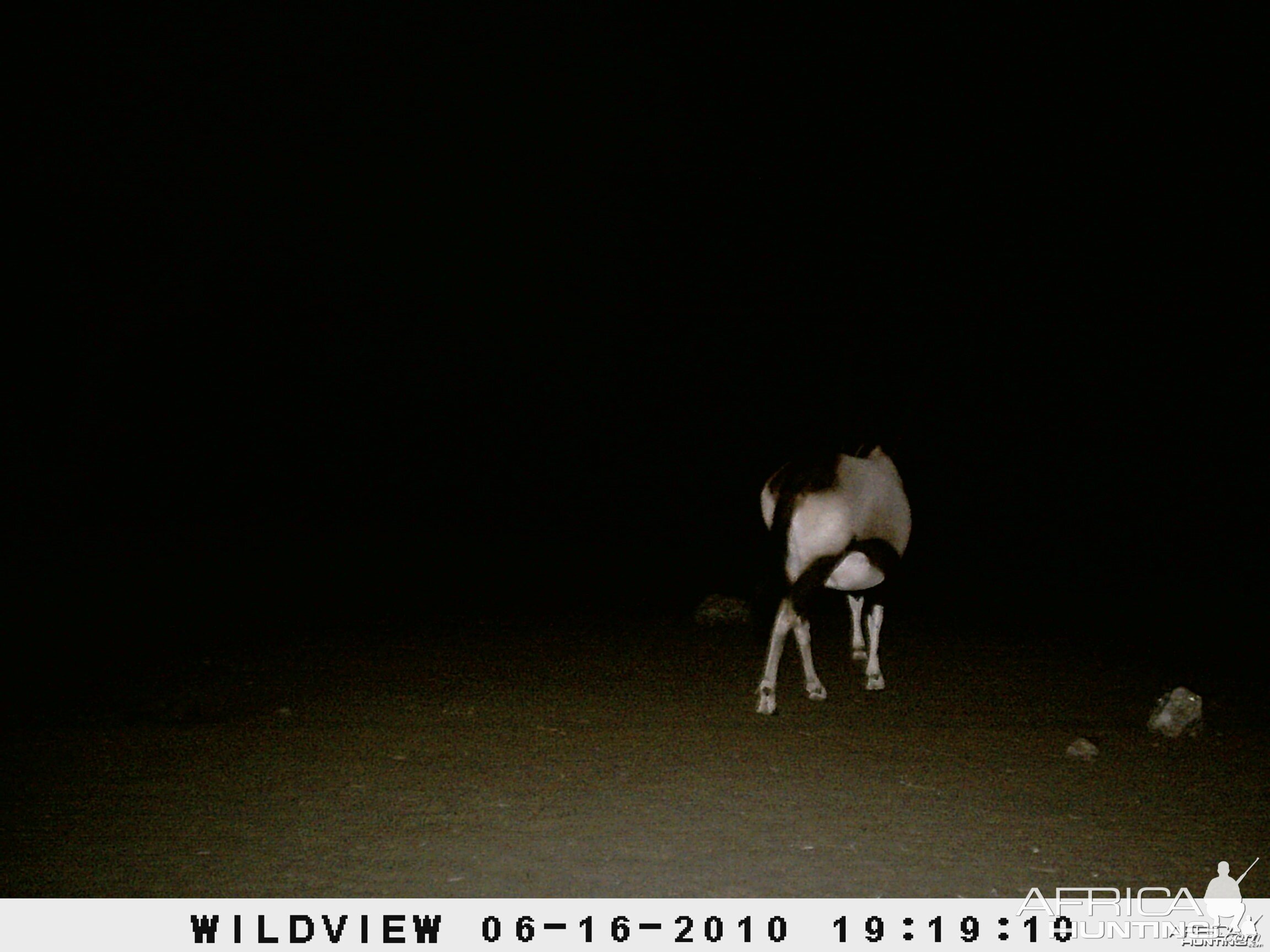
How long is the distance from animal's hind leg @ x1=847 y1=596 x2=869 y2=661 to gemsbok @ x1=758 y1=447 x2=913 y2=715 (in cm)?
80

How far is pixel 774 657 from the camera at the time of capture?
8609 millimetres

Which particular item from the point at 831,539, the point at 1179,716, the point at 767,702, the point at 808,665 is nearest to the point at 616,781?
the point at 767,702

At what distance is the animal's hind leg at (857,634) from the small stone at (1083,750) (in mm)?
2988

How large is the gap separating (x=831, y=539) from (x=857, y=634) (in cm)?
211

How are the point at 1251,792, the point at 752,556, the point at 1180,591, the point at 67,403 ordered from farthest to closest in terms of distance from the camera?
the point at 67,403
the point at 752,556
the point at 1180,591
the point at 1251,792

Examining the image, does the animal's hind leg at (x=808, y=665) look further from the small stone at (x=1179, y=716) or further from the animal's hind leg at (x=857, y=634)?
the small stone at (x=1179, y=716)

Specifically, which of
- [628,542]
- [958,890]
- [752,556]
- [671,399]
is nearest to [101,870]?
[958,890]

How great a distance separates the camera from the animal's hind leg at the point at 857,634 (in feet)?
33.9

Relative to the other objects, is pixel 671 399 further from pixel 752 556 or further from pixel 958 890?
pixel 958 890

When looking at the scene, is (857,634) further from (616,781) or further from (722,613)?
(616,781)

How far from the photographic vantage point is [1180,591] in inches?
579

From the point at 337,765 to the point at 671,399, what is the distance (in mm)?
33938
